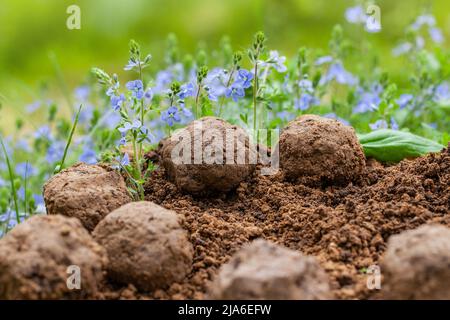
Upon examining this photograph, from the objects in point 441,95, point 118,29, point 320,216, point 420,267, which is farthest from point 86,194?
point 118,29

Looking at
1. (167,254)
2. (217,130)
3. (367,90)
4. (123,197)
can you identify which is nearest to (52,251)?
(167,254)

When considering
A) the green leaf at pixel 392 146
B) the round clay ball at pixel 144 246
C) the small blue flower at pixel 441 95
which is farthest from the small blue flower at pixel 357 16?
the round clay ball at pixel 144 246

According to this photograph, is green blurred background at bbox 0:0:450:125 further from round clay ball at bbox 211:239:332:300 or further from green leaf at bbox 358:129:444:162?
round clay ball at bbox 211:239:332:300

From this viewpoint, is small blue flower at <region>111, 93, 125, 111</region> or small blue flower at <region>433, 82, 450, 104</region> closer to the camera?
small blue flower at <region>111, 93, 125, 111</region>

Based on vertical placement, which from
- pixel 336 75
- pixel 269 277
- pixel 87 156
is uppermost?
pixel 336 75

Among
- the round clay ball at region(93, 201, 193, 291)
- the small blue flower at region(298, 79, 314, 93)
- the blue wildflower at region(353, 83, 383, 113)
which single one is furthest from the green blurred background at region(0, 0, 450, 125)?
the round clay ball at region(93, 201, 193, 291)

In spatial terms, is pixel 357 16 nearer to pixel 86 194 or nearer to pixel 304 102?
pixel 304 102

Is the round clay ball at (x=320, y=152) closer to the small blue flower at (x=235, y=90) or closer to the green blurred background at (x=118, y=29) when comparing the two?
the small blue flower at (x=235, y=90)
